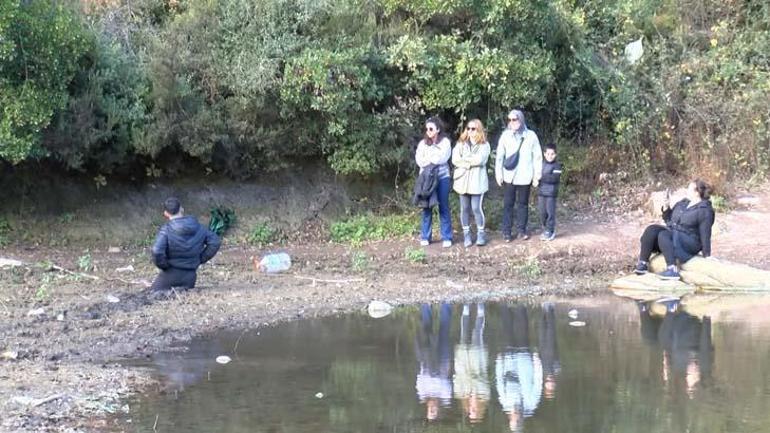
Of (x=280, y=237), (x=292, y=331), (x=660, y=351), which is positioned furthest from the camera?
(x=280, y=237)

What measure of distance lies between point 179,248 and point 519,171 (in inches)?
238

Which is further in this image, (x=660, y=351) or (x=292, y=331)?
(x=292, y=331)

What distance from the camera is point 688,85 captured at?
61.9 feet

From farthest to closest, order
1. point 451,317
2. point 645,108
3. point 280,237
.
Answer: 1. point 645,108
2. point 280,237
3. point 451,317

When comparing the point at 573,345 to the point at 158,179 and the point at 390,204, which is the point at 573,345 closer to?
the point at 390,204

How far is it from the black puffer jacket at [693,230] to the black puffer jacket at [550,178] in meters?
2.53

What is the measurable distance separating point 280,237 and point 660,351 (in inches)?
318

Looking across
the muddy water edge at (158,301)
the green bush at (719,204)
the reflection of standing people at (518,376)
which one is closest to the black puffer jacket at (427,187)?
the muddy water edge at (158,301)

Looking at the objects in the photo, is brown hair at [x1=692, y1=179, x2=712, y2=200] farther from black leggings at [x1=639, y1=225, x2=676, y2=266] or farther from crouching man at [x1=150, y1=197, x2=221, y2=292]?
crouching man at [x1=150, y1=197, x2=221, y2=292]

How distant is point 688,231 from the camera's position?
13.1 meters

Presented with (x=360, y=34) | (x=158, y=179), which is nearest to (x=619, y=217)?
(x=360, y=34)

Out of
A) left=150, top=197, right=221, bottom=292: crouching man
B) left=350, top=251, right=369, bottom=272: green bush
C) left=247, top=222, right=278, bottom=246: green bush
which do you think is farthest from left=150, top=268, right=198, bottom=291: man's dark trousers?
left=247, top=222, right=278, bottom=246: green bush

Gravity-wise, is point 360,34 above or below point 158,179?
above

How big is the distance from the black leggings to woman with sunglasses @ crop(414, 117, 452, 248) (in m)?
3.10
